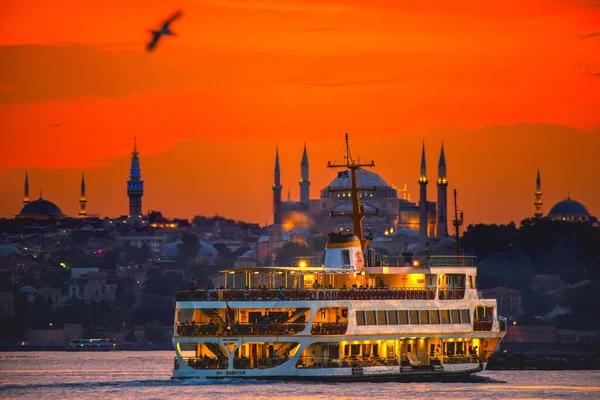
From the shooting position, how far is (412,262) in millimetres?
64000

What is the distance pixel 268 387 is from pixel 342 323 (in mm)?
3356

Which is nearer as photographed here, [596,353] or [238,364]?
[238,364]

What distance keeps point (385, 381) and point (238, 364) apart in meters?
5.40

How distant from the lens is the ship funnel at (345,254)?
6112cm

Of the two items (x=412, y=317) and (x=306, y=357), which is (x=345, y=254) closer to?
(x=412, y=317)

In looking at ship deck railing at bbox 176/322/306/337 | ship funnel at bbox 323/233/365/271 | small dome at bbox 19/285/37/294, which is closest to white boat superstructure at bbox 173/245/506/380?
ship deck railing at bbox 176/322/306/337

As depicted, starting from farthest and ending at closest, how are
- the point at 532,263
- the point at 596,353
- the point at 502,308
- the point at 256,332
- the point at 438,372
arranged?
the point at 532,263
the point at 502,308
the point at 596,353
the point at 438,372
the point at 256,332

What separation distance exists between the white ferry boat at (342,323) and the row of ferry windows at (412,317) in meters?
0.03

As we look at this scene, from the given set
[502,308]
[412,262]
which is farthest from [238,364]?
[502,308]

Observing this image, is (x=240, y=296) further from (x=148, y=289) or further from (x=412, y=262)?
(x=148, y=289)

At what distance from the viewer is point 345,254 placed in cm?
6128

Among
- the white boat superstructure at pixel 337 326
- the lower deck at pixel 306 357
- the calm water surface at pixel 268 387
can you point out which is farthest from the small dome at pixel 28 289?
the lower deck at pixel 306 357

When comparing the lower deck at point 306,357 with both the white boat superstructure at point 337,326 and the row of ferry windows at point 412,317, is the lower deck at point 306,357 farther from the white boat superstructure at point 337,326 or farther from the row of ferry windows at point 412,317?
the row of ferry windows at point 412,317

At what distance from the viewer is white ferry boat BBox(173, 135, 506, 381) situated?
2244 inches
